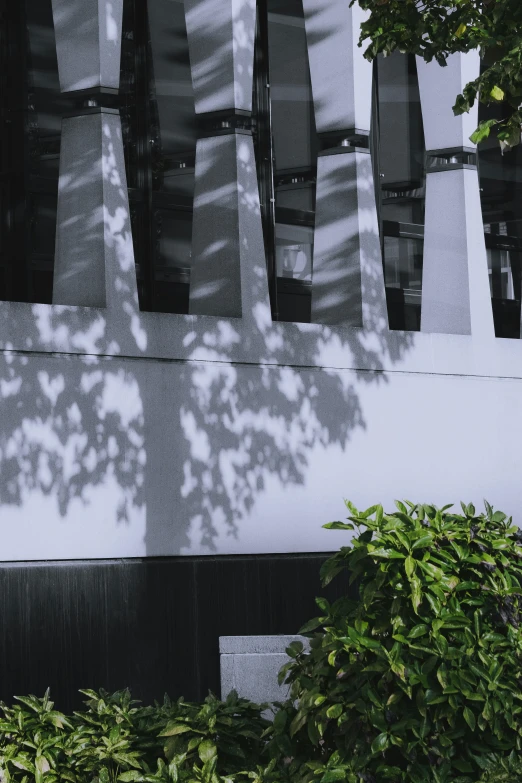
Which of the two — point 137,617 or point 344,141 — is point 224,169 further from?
point 137,617

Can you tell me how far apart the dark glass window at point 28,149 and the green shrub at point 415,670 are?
9.71 m

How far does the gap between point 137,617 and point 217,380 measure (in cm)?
236

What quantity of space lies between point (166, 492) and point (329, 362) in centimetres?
232

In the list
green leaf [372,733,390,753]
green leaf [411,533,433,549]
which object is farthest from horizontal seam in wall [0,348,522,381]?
green leaf [372,733,390,753]

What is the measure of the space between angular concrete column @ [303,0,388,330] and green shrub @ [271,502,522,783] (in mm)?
6542

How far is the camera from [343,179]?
12086 millimetres

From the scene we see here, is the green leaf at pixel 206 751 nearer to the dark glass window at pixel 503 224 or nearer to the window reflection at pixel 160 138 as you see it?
the window reflection at pixel 160 138

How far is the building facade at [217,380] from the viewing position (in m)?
9.95

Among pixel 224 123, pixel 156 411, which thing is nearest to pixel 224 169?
pixel 224 123

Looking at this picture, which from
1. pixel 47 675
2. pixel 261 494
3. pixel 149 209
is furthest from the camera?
pixel 149 209

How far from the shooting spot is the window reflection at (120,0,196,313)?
14969 millimetres

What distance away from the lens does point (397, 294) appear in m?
16.5

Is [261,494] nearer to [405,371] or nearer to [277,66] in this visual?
[405,371]

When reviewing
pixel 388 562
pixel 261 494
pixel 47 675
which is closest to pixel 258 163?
pixel 261 494
